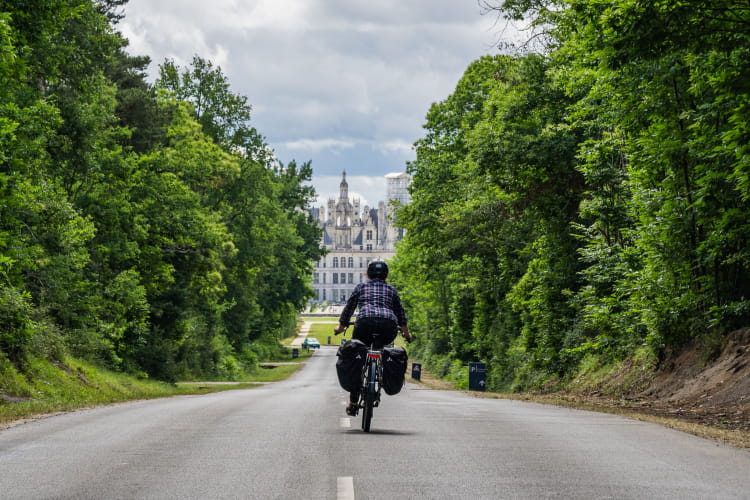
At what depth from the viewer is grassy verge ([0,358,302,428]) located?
1566 centimetres

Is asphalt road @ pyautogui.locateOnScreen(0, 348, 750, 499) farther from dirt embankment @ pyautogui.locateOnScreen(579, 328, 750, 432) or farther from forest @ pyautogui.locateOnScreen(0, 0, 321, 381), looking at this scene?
forest @ pyautogui.locateOnScreen(0, 0, 321, 381)

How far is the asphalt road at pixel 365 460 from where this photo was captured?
6543 mm

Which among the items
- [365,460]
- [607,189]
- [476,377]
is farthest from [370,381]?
[476,377]

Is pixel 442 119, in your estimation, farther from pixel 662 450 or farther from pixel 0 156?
pixel 662 450

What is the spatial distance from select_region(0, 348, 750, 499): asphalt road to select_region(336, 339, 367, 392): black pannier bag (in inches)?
25.3

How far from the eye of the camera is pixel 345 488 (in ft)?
21.4

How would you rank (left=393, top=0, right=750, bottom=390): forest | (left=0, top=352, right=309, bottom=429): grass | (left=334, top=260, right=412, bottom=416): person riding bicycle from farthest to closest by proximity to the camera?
(left=0, top=352, right=309, bottom=429): grass
(left=393, top=0, right=750, bottom=390): forest
(left=334, top=260, right=412, bottom=416): person riding bicycle

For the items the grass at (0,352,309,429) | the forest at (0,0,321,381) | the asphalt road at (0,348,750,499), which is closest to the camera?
the asphalt road at (0,348,750,499)

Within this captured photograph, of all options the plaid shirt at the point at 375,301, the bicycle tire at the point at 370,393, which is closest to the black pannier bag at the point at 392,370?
the bicycle tire at the point at 370,393

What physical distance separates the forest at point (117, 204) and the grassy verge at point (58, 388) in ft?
1.50

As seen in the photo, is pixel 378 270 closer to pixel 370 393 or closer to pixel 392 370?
pixel 392 370

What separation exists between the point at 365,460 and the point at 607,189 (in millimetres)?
17582

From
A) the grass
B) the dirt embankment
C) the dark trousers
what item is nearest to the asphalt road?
the dark trousers

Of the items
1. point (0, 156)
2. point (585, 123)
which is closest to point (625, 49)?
point (585, 123)
